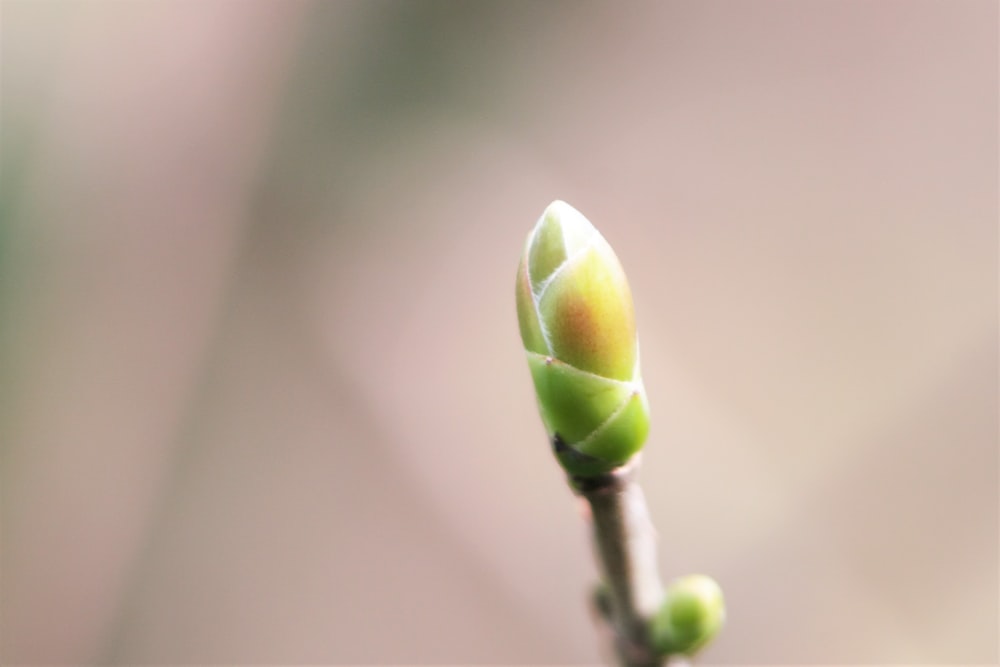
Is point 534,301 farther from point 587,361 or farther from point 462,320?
point 462,320

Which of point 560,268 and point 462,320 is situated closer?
point 560,268

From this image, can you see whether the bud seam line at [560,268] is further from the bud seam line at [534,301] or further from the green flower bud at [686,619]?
the green flower bud at [686,619]

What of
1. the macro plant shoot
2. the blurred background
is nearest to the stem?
the macro plant shoot

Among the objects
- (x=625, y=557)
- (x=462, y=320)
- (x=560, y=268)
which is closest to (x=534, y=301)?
(x=560, y=268)

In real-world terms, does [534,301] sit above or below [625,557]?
above

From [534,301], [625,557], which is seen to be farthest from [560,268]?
[625,557]

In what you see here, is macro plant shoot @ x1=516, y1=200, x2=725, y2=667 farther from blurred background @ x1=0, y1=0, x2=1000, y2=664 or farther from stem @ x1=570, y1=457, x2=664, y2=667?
blurred background @ x1=0, y1=0, x2=1000, y2=664
